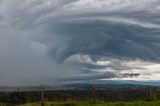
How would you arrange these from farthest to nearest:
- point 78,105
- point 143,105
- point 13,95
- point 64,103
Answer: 1. point 13,95
2. point 64,103
3. point 78,105
4. point 143,105

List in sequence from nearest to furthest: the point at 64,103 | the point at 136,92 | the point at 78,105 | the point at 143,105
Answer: the point at 143,105 → the point at 78,105 → the point at 64,103 → the point at 136,92

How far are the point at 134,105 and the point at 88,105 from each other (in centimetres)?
537

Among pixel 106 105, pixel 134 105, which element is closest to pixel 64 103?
pixel 106 105

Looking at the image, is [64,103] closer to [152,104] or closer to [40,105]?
[40,105]

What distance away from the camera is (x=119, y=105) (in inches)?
1687

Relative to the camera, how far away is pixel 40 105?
44250 millimetres

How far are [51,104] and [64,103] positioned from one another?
6.89 ft

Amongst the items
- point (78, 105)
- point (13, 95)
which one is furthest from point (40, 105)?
point (13, 95)

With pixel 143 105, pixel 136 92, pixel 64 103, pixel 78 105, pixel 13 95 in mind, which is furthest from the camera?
pixel 136 92

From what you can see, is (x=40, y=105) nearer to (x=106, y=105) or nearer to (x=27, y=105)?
(x=27, y=105)

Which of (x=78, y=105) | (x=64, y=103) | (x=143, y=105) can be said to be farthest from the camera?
(x=64, y=103)

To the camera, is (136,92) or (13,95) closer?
(13,95)

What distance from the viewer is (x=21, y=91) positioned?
110 metres

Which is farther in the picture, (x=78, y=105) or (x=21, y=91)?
(x=21, y=91)
